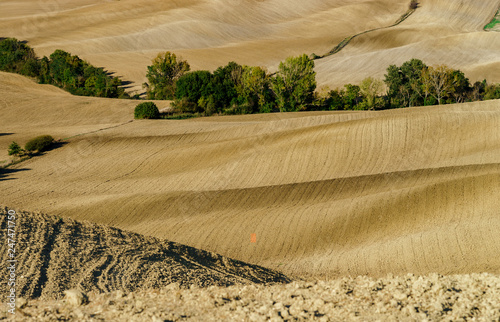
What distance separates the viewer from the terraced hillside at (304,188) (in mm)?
22781

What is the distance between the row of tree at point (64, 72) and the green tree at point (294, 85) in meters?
23.4

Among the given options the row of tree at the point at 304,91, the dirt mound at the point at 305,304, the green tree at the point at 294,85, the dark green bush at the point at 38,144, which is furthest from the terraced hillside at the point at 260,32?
the dirt mound at the point at 305,304

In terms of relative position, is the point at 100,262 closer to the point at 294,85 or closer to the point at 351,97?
the point at 294,85

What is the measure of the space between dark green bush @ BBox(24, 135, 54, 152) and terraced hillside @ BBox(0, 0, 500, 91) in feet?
122

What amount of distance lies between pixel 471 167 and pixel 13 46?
83.3 meters

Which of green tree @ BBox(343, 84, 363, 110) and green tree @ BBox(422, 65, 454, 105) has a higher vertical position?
green tree @ BBox(422, 65, 454, 105)

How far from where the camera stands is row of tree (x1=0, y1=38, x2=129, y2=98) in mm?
72125

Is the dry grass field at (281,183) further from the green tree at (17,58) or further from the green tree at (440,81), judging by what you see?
the green tree at (440,81)

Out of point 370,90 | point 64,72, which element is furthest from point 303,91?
point 64,72

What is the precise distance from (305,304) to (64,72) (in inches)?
2823

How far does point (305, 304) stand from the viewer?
12953mm

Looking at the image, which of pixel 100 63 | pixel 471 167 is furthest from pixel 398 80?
pixel 100 63

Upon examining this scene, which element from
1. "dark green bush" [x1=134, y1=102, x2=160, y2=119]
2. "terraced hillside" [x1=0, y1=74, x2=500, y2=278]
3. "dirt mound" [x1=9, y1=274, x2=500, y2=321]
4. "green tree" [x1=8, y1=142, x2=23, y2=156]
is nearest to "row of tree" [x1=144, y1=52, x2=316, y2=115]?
"dark green bush" [x1=134, y1=102, x2=160, y2=119]

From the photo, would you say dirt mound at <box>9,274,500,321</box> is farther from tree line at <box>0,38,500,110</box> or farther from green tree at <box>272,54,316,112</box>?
green tree at <box>272,54,316,112</box>
